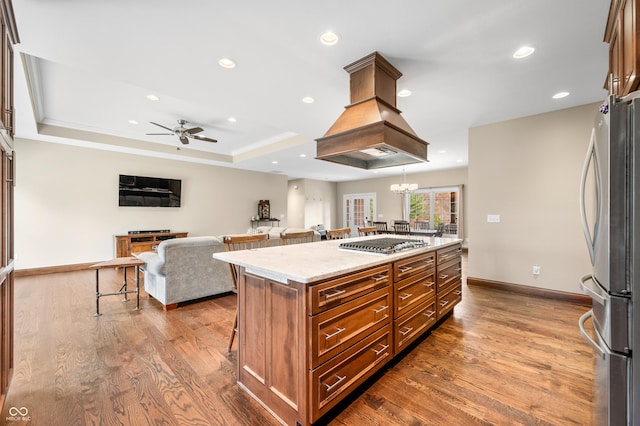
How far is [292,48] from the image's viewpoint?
224cm

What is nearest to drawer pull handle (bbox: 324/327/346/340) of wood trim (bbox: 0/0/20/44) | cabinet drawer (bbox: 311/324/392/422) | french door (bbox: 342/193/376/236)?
cabinet drawer (bbox: 311/324/392/422)

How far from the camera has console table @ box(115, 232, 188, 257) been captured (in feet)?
18.4

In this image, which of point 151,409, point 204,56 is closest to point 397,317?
point 151,409

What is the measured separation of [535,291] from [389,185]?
663 cm

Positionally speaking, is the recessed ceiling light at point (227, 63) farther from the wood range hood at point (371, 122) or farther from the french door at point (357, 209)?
the french door at point (357, 209)

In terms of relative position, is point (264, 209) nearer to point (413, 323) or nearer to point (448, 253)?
point (448, 253)

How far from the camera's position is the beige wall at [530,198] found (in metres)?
3.46

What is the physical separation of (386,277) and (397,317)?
377mm

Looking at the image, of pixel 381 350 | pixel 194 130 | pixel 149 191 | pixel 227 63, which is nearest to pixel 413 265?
pixel 381 350

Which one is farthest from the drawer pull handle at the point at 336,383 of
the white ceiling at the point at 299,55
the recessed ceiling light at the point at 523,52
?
the recessed ceiling light at the point at 523,52

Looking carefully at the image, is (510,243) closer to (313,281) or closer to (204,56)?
(313,281)

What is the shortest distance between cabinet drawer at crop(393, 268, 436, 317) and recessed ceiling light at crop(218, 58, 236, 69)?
2.45 metres

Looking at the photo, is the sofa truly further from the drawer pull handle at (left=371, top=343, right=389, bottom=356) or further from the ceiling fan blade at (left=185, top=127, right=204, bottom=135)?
the drawer pull handle at (left=371, top=343, right=389, bottom=356)

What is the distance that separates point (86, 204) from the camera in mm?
5562
